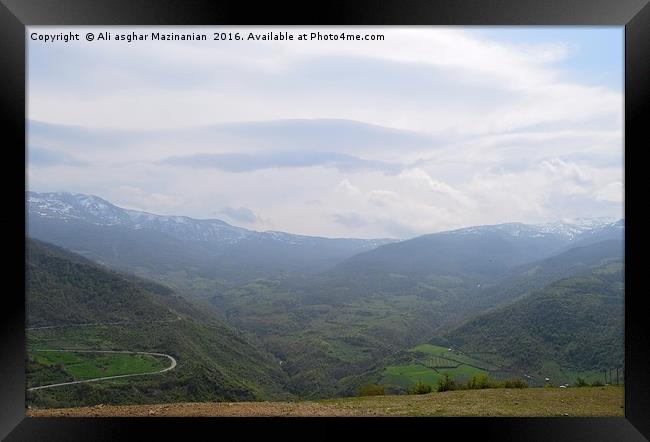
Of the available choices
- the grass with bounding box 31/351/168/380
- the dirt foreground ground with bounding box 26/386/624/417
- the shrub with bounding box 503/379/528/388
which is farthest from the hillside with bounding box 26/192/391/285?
the shrub with bounding box 503/379/528/388

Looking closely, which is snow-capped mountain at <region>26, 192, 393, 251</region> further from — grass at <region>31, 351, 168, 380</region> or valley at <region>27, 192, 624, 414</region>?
grass at <region>31, 351, 168, 380</region>

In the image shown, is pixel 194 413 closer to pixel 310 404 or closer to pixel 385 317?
pixel 310 404

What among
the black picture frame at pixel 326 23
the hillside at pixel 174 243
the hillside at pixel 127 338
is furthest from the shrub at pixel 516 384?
the hillside at pixel 174 243

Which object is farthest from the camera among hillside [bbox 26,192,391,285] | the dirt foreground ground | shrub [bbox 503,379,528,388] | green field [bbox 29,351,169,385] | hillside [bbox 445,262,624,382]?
hillside [bbox 26,192,391,285]

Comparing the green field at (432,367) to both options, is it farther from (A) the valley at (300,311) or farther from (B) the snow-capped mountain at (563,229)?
(B) the snow-capped mountain at (563,229)

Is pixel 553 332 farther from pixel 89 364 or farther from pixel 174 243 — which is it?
pixel 174 243

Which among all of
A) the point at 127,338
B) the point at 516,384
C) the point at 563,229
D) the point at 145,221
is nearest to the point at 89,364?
the point at 127,338

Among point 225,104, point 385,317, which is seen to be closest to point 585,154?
point 385,317
